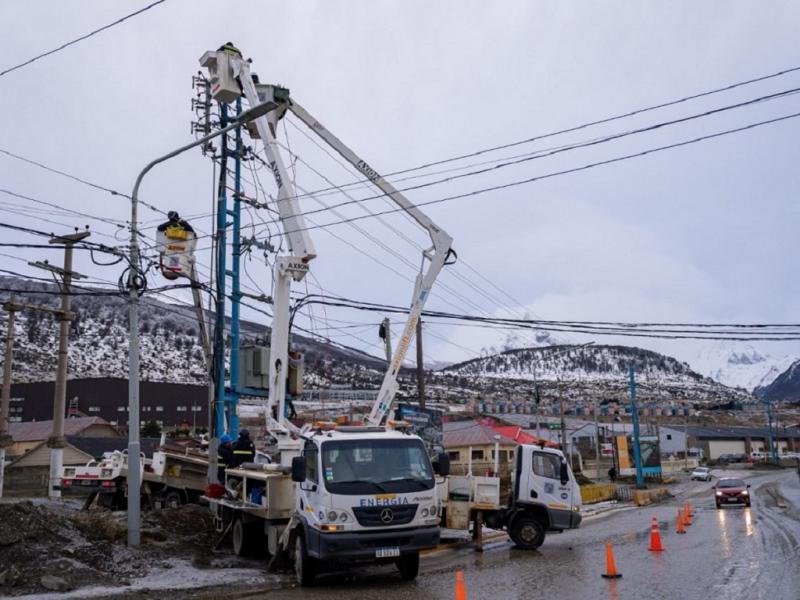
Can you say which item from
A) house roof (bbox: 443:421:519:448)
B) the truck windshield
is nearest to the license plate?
the truck windshield

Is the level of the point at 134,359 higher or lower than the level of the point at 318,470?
higher

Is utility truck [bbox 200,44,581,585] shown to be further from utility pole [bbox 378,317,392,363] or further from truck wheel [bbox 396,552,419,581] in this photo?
utility pole [bbox 378,317,392,363]

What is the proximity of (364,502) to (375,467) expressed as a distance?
2.29 feet

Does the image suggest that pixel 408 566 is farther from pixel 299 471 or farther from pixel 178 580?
pixel 178 580

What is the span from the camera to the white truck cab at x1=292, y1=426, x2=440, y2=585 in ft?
40.3

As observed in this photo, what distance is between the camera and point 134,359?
16078 millimetres

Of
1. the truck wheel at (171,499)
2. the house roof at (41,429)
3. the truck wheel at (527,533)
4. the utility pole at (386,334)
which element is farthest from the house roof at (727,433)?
the truck wheel at (527,533)

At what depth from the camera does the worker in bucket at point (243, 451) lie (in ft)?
57.8

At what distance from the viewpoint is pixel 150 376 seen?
199m

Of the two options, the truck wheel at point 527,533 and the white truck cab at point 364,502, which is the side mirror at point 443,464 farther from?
the truck wheel at point 527,533

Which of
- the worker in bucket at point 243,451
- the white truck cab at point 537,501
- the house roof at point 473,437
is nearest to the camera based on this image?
the worker in bucket at point 243,451

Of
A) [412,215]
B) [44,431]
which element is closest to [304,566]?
[412,215]

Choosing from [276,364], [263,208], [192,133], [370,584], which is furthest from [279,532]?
[192,133]

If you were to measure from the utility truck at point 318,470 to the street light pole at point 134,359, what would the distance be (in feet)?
6.01
